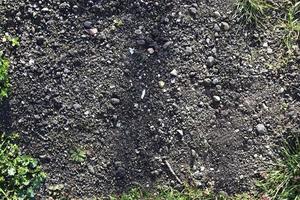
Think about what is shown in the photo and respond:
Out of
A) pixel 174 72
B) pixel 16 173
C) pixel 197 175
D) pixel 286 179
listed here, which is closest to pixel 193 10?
pixel 174 72

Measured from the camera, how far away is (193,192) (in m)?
3.03

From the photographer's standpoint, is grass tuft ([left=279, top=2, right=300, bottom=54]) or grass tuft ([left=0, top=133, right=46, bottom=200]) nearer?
grass tuft ([left=0, top=133, right=46, bottom=200])

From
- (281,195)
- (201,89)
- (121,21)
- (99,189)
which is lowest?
(99,189)

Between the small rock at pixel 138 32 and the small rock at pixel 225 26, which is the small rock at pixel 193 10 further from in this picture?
the small rock at pixel 138 32

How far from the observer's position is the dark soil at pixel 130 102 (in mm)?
3037

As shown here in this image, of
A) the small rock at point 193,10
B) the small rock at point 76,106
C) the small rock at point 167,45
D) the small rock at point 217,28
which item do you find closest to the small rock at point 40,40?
the small rock at point 76,106

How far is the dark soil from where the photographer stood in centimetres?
304

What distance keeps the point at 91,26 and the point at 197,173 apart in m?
0.95

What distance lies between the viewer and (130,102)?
304 cm

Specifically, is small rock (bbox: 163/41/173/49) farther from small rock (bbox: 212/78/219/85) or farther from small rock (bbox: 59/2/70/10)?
small rock (bbox: 59/2/70/10)

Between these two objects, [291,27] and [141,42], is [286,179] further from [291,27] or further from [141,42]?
[141,42]

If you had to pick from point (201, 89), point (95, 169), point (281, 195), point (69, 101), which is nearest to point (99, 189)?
point (95, 169)

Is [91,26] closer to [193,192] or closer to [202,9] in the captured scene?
[202,9]

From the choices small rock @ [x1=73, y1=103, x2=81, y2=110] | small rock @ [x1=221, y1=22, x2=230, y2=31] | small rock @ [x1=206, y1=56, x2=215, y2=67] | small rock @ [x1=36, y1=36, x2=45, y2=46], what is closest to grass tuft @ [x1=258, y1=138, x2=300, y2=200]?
small rock @ [x1=206, y1=56, x2=215, y2=67]
